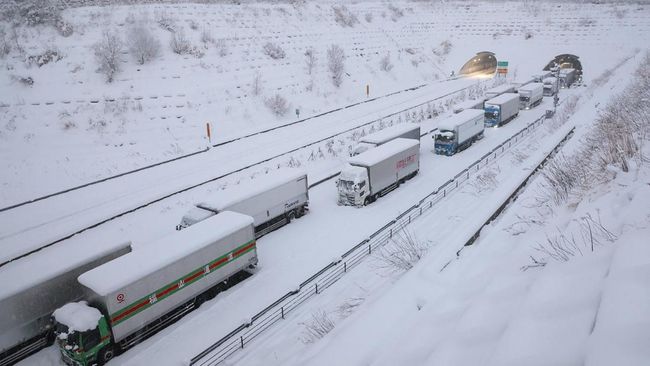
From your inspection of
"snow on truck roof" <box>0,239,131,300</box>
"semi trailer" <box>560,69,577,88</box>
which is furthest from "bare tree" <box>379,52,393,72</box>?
"snow on truck roof" <box>0,239,131,300</box>

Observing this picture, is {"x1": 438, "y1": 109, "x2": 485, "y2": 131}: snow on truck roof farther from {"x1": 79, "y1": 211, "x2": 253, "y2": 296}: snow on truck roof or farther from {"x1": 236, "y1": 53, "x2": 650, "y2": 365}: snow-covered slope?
{"x1": 79, "y1": 211, "x2": 253, "y2": 296}: snow on truck roof

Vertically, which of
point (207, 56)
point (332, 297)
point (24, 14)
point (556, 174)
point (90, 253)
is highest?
point (24, 14)

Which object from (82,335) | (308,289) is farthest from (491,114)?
(82,335)

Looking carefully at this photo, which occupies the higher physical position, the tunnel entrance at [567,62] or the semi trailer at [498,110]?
the tunnel entrance at [567,62]

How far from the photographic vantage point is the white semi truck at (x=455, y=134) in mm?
36188

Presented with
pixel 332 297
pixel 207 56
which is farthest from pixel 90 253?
pixel 207 56

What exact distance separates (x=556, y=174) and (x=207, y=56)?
4239 cm

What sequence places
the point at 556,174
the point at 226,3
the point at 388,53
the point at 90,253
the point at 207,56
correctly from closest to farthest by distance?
the point at 556,174 → the point at 90,253 → the point at 207,56 → the point at 226,3 → the point at 388,53

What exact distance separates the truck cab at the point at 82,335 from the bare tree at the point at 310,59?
45010 mm

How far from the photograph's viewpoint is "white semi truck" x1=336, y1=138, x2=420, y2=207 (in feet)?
87.3

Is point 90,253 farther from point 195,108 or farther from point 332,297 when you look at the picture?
point 195,108

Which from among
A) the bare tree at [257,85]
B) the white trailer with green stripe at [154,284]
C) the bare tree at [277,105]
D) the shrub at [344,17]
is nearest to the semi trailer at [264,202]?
the white trailer with green stripe at [154,284]

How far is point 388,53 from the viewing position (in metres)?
70.1

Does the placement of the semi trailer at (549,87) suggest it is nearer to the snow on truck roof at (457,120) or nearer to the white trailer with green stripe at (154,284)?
the snow on truck roof at (457,120)
